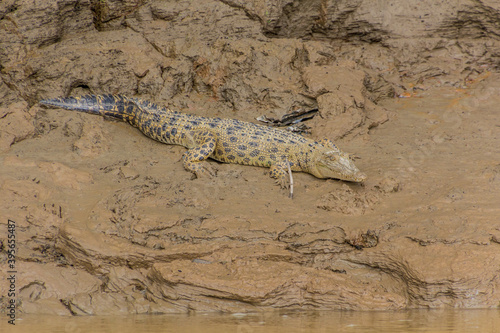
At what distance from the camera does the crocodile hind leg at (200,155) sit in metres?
6.84

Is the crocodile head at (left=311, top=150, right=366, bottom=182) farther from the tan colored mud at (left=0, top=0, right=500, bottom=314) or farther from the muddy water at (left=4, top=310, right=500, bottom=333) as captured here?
the muddy water at (left=4, top=310, right=500, bottom=333)

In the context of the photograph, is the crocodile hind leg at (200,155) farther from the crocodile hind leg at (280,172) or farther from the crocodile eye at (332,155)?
the crocodile eye at (332,155)

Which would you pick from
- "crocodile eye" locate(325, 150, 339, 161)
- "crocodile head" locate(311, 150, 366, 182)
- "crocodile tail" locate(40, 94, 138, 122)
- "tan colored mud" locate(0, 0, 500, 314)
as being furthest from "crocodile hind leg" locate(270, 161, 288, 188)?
"crocodile tail" locate(40, 94, 138, 122)

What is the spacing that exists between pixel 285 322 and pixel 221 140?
3.28 meters

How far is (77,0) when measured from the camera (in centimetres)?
872

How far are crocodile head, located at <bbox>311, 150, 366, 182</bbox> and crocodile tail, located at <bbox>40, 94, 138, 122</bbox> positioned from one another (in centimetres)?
285

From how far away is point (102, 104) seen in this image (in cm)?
783

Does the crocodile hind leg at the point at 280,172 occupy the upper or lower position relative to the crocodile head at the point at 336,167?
lower

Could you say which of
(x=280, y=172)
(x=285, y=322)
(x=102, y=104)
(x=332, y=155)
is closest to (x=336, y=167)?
(x=332, y=155)

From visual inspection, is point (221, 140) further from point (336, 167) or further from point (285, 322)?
point (285, 322)

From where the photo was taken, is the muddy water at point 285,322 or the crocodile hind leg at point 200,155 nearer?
the muddy water at point 285,322

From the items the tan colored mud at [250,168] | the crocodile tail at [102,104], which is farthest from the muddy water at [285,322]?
the crocodile tail at [102,104]

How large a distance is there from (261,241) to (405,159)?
8.41ft

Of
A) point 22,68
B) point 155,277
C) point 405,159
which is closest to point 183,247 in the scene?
point 155,277
